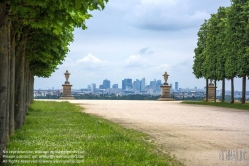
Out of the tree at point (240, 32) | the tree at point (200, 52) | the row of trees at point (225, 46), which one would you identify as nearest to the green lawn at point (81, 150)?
the row of trees at point (225, 46)

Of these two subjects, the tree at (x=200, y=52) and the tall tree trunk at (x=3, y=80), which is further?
the tree at (x=200, y=52)

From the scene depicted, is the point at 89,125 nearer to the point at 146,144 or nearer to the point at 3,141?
the point at 146,144

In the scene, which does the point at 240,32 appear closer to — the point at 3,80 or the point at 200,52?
the point at 200,52

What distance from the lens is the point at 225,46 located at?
46.8 metres

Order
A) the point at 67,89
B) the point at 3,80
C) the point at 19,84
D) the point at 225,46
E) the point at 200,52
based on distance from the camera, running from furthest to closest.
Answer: the point at 67,89
the point at 200,52
the point at 225,46
the point at 19,84
the point at 3,80

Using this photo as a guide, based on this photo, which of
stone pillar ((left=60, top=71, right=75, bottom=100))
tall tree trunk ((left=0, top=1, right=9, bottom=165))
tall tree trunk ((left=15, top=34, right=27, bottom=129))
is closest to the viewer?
tall tree trunk ((left=0, top=1, right=9, bottom=165))

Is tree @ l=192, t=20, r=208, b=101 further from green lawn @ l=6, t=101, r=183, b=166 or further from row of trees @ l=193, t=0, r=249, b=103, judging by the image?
green lawn @ l=6, t=101, r=183, b=166

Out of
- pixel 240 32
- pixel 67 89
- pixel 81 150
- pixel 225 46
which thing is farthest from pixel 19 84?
pixel 67 89

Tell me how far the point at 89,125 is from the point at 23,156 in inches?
309

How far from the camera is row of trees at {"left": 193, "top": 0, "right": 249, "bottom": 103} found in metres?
39.9

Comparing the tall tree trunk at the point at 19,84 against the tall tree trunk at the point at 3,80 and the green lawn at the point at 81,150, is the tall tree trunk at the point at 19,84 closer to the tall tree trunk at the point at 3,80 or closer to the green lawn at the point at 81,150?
the green lawn at the point at 81,150

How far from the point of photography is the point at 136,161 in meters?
9.84

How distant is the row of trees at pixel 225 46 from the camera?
39.9 meters

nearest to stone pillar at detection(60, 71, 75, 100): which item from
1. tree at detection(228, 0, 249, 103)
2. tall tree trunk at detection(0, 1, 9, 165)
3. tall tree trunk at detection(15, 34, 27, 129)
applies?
tree at detection(228, 0, 249, 103)
